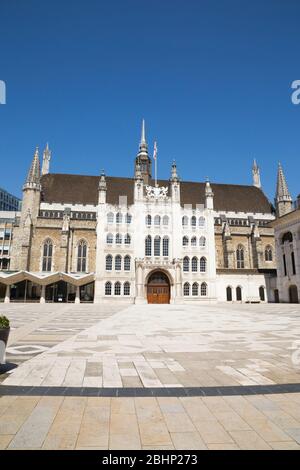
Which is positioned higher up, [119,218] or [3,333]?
[119,218]

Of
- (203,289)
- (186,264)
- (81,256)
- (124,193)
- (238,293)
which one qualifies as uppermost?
(124,193)

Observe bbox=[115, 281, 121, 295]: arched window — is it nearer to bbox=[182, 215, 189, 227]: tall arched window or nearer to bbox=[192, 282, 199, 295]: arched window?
bbox=[192, 282, 199, 295]: arched window

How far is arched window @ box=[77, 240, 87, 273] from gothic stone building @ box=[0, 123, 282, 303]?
165 mm

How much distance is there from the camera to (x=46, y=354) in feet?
25.1

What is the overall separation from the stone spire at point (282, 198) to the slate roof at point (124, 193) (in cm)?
307

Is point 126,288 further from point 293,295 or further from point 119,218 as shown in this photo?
point 293,295

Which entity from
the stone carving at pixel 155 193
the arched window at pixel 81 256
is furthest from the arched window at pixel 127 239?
the arched window at pixel 81 256

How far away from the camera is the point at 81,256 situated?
48500 mm

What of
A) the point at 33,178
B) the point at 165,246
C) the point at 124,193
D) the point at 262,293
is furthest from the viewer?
the point at 124,193

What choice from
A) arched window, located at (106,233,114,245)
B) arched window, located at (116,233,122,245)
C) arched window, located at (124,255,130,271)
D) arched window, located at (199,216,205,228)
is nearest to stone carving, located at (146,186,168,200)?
arched window, located at (199,216,205,228)

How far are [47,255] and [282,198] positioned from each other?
44.8 m

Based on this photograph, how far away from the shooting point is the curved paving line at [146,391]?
15.4 ft

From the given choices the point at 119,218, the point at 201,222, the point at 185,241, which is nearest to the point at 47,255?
the point at 119,218

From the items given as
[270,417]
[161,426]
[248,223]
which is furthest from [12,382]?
[248,223]
